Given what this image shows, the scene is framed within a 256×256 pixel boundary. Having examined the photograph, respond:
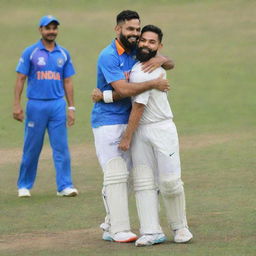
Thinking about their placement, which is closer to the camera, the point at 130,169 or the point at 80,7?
the point at 130,169

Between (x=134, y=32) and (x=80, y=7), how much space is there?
21.1 metres

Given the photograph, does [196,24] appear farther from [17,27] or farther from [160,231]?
[160,231]

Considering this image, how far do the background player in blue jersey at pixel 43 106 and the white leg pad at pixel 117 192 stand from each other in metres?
3.14

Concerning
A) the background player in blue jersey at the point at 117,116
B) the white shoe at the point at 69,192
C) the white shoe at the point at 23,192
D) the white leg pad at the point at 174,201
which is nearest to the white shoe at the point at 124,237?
the background player in blue jersey at the point at 117,116

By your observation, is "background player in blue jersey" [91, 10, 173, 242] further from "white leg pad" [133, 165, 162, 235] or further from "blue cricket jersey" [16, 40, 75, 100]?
"blue cricket jersey" [16, 40, 75, 100]

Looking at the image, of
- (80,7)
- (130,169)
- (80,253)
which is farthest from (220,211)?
(80,7)

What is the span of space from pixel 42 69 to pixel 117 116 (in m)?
3.38

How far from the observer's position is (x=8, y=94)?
2248 centimetres

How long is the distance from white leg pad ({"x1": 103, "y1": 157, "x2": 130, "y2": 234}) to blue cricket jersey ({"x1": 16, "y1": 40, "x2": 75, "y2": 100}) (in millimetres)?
3438

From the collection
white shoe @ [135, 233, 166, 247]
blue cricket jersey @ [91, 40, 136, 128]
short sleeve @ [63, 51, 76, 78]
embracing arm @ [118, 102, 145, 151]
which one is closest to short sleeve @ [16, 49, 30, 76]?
short sleeve @ [63, 51, 76, 78]

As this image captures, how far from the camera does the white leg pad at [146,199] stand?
953cm

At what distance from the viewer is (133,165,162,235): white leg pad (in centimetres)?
953

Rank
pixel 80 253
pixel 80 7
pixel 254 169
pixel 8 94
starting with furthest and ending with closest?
pixel 80 7, pixel 8 94, pixel 254 169, pixel 80 253

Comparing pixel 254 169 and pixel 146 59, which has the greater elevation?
pixel 146 59
